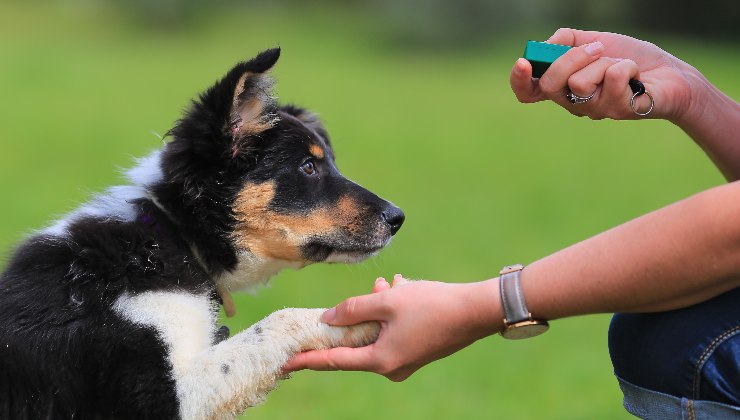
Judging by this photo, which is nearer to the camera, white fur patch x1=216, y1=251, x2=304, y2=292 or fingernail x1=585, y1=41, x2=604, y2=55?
fingernail x1=585, y1=41, x2=604, y2=55

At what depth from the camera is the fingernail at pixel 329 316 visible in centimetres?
352

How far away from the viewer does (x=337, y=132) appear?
1738 cm

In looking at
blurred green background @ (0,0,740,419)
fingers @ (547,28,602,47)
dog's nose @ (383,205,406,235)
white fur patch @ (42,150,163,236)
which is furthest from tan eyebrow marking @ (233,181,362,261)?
fingers @ (547,28,602,47)

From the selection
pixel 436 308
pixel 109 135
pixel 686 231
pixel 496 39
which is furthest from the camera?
pixel 496 39

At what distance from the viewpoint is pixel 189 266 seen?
153 inches

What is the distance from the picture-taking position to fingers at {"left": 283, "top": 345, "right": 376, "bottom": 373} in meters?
3.40

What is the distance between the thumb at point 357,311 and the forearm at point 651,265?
1.76 ft

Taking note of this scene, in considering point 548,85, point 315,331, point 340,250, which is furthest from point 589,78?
point 340,250

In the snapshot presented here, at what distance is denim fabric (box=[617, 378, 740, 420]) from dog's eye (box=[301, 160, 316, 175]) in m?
1.65

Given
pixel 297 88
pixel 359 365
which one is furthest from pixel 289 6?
pixel 359 365

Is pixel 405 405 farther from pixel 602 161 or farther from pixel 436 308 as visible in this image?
pixel 602 161

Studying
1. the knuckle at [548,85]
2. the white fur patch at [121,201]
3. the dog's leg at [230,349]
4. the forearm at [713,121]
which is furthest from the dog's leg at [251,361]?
the forearm at [713,121]

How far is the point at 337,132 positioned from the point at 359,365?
14.1 metres

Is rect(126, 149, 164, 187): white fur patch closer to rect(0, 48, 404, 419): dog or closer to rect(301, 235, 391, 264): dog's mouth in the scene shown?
rect(0, 48, 404, 419): dog
